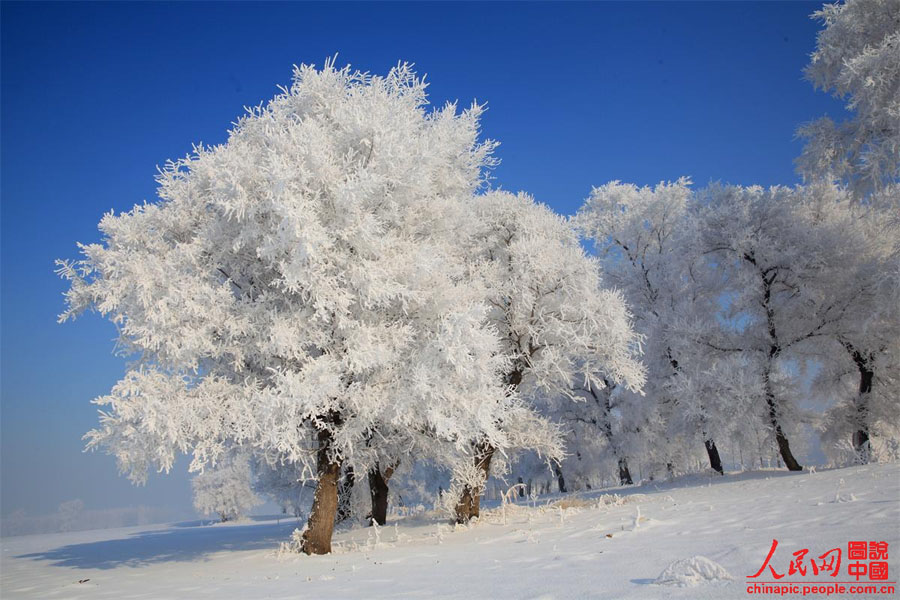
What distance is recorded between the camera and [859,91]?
14242 mm

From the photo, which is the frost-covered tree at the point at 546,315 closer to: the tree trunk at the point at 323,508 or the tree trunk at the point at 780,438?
the tree trunk at the point at 323,508

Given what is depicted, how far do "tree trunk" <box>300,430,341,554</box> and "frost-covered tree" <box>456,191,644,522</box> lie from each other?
3856 millimetres

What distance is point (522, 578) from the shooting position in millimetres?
5457

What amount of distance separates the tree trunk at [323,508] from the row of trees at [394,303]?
0.05 m

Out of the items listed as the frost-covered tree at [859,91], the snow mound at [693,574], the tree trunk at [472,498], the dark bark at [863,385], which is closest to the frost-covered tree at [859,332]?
the dark bark at [863,385]

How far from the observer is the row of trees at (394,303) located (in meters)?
9.81

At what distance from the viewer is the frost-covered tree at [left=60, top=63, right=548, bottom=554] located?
31.6 ft

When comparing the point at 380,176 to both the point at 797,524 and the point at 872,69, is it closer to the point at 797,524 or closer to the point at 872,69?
the point at 797,524

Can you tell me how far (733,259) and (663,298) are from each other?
389cm

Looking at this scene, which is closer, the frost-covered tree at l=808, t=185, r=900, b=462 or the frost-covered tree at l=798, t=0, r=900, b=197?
the frost-covered tree at l=798, t=0, r=900, b=197

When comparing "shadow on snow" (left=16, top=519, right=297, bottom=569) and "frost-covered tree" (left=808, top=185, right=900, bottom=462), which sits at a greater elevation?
"frost-covered tree" (left=808, top=185, right=900, bottom=462)

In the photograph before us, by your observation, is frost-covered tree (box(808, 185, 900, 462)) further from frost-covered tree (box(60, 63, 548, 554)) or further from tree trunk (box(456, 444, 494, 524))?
frost-covered tree (box(60, 63, 548, 554))

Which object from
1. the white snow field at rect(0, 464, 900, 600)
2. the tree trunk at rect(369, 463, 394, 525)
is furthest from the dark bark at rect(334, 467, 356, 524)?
the white snow field at rect(0, 464, 900, 600)

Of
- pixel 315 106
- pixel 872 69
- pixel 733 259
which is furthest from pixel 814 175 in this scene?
pixel 315 106
